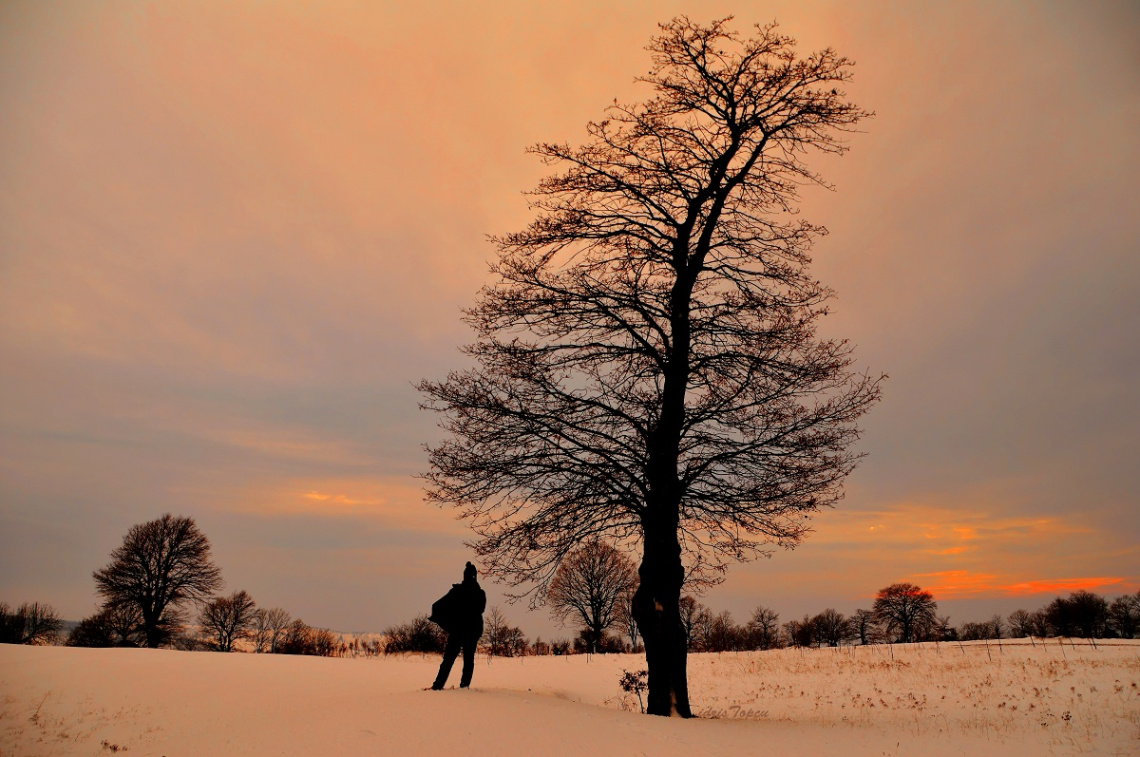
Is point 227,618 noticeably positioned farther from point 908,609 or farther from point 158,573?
point 908,609

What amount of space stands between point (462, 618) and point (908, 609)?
9144 cm

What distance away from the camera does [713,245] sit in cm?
1138

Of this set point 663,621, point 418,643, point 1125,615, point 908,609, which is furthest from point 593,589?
point 1125,615

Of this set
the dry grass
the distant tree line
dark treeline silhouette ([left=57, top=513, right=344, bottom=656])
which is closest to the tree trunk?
the dry grass

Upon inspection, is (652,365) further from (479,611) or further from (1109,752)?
(1109,752)

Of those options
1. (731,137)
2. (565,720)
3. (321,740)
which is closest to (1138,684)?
(565,720)

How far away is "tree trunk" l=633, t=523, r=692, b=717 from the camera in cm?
963

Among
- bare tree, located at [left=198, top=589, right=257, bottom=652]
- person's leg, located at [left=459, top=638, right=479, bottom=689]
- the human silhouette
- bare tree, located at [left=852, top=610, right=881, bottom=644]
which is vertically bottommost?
bare tree, located at [left=852, top=610, right=881, bottom=644]

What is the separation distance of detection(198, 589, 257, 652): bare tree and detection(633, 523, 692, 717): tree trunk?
190ft

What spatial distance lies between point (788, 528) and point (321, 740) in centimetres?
758

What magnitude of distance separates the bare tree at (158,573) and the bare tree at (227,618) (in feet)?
44.4

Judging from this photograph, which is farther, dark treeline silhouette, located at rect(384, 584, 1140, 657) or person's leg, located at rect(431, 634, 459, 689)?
dark treeline silhouette, located at rect(384, 584, 1140, 657)

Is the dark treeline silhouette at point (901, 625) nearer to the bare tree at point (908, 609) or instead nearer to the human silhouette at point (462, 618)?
the bare tree at point (908, 609)

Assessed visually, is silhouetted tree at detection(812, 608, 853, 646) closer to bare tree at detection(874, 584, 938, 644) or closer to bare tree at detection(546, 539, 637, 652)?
bare tree at detection(874, 584, 938, 644)
